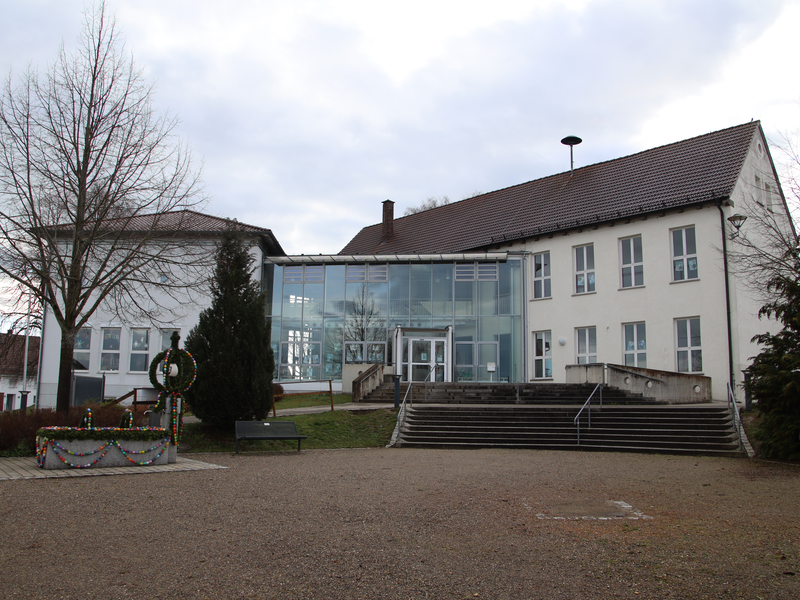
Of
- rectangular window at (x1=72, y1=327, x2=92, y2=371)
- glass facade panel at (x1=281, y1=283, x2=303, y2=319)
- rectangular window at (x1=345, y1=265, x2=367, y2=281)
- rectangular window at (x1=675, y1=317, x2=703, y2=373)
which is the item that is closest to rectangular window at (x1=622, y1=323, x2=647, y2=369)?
rectangular window at (x1=675, y1=317, x2=703, y2=373)

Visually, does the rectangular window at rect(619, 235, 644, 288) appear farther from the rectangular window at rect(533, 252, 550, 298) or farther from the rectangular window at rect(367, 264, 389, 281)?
the rectangular window at rect(367, 264, 389, 281)

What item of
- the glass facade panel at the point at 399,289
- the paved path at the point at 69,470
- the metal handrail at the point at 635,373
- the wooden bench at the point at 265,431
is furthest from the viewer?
the glass facade panel at the point at 399,289

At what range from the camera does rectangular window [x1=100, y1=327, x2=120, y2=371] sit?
28.8 meters

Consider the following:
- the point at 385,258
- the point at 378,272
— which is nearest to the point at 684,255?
the point at 385,258

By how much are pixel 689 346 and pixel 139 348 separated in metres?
22.7

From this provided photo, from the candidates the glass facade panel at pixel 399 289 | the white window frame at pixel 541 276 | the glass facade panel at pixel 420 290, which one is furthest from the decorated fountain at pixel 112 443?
the white window frame at pixel 541 276

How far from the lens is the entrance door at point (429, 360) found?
27.8 m

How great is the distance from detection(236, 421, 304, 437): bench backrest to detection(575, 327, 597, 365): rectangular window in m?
14.9

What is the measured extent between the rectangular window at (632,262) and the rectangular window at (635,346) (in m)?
1.66

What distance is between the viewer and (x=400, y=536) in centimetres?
621

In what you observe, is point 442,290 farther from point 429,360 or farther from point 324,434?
point 324,434

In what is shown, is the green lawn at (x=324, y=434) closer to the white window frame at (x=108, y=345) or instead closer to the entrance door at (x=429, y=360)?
the entrance door at (x=429, y=360)

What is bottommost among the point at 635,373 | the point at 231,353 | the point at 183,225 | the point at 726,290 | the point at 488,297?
the point at 635,373

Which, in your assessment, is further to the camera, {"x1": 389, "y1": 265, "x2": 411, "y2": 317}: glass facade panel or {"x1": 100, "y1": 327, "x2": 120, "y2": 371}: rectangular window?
{"x1": 389, "y1": 265, "x2": 411, "y2": 317}: glass facade panel
